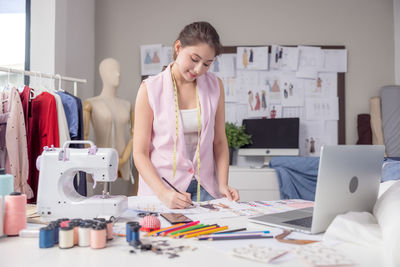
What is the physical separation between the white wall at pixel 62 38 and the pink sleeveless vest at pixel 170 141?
1.63 meters

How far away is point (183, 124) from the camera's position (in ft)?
4.81

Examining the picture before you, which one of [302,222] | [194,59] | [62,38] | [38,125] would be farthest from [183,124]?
[62,38]

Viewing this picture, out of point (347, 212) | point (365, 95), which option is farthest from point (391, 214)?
point (365, 95)

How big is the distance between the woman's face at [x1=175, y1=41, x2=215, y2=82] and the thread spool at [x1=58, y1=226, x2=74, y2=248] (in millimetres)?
813

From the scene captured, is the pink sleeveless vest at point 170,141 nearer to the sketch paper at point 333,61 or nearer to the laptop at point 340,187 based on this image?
the laptop at point 340,187

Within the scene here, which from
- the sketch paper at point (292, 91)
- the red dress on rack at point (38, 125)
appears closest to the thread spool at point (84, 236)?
the red dress on rack at point (38, 125)

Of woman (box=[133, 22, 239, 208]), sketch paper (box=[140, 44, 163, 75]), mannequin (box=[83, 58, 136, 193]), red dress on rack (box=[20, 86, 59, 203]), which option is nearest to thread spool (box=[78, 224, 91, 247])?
woman (box=[133, 22, 239, 208])

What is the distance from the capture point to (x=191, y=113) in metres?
1.48

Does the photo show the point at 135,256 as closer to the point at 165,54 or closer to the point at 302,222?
the point at 302,222

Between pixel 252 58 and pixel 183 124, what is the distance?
7.33ft

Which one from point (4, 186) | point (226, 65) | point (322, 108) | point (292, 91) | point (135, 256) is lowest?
point (135, 256)

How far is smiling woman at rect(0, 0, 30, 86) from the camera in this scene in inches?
110

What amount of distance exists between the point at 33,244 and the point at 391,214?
836 millimetres

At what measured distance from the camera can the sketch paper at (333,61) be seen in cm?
347
